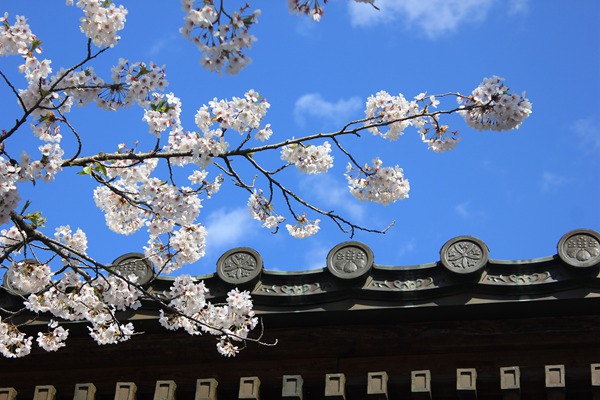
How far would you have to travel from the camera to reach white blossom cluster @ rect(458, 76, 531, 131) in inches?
317

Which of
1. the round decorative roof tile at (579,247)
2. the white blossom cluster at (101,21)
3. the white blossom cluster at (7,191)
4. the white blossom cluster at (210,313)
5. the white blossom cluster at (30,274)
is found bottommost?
the white blossom cluster at (210,313)

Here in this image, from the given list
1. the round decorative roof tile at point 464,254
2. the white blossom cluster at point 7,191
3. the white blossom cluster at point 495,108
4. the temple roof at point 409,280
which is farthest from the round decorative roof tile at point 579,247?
the white blossom cluster at point 7,191

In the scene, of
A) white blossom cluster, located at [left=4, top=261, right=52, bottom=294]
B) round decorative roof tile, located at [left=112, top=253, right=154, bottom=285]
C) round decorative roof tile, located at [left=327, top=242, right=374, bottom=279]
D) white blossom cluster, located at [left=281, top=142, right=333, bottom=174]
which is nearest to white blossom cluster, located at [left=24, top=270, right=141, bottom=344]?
white blossom cluster, located at [left=4, top=261, right=52, bottom=294]

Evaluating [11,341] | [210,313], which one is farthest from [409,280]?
[11,341]

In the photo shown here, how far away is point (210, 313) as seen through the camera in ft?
29.9

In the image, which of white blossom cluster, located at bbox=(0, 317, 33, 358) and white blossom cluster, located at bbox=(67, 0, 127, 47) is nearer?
white blossom cluster, located at bbox=(67, 0, 127, 47)

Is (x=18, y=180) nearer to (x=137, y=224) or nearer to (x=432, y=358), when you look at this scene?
(x=137, y=224)

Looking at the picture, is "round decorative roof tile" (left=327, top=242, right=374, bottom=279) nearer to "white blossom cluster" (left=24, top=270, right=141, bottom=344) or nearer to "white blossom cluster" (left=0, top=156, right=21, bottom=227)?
"white blossom cluster" (left=24, top=270, right=141, bottom=344)

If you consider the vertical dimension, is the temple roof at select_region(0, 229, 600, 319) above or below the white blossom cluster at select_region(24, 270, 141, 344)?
above

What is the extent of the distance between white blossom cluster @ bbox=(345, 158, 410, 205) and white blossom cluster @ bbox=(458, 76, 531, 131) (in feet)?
3.19

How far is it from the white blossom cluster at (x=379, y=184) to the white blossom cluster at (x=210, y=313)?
136cm

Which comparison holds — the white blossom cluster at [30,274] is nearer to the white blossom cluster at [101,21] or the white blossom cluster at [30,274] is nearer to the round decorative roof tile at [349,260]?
the white blossom cluster at [101,21]

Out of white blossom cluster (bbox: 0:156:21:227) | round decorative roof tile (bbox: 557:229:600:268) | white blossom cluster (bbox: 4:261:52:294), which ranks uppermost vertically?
round decorative roof tile (bbox: 557:229:600:268)

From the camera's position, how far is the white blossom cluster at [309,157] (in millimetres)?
8711
